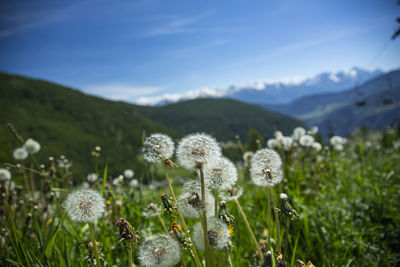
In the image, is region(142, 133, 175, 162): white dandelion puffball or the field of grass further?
the field of grass

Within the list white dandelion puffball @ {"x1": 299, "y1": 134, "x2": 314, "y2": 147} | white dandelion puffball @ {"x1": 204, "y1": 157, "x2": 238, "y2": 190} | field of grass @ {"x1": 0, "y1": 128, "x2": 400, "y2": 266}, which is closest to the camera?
white dandelion puffball @ {"x1": 204, "y1": 157, "x2": 238, "y2": 190}

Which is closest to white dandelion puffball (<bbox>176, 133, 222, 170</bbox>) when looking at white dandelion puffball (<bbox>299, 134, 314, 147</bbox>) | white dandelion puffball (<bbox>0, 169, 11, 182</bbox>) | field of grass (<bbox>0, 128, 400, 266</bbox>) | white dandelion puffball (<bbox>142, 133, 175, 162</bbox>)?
white dandelion puffball (<bbox>142, 133, 175, 162</bbox>)

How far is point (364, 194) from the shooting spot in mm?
4363

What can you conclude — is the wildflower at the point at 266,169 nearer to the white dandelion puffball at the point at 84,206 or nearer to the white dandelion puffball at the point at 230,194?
the white dandelion puffball at the point at 230,194

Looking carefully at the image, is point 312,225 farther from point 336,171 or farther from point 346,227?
point 336,171

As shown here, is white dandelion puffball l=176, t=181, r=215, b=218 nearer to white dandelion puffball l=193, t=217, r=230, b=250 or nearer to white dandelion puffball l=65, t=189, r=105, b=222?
white dandelion puffball l=193, t=217, r=230, b=250

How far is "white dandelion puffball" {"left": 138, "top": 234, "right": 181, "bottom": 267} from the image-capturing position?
1.60 metres

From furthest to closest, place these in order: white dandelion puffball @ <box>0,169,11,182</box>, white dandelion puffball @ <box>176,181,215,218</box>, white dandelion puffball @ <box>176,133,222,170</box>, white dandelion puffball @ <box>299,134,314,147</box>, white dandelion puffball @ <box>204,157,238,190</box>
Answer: white dandelion puffball @ <box>299,134,314,147</box>, white dandelion puffball @ <box>0,169,11,182</box>, white dandelion puffball @ <box>204,157,238,190</box>, white dandelion puffball @ <box>176,133,222,170</box>, white dandelion puffball @ <box>176,181,215,218</box>

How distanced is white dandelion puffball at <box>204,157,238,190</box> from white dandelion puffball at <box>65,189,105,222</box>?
0.83m

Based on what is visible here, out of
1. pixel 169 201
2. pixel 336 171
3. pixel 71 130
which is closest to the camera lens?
pixel 169 201

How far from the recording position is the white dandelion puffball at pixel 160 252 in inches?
63.2

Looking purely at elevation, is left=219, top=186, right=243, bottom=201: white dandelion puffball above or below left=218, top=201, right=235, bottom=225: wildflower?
above

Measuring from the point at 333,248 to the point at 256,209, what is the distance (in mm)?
1401

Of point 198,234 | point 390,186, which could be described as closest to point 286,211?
point 198,234
